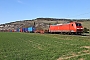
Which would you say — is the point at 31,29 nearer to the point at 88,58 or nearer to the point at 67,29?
the point at 67,29

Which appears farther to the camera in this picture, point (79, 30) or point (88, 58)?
point (79, 30)

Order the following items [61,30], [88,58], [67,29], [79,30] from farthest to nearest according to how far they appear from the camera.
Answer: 1. [61,30]
2. [67,29]
3. [79,30]
4. [88,58]

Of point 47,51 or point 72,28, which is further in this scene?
point 72,28

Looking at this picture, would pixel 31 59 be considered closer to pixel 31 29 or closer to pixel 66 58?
pixel 66 58

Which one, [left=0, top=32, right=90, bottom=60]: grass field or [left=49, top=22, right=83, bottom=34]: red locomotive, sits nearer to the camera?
[left=0, top=32, right=90, bottom=60]: grass field

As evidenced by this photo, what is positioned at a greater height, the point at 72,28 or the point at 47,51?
the point at 72,28

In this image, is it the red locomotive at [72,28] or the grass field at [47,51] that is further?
the red locomotive at [72,28]

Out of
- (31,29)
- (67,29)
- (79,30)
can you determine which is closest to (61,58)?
(79,30)

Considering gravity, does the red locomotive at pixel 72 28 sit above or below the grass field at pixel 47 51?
above

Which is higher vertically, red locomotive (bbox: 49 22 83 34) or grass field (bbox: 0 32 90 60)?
red locomotive (bbox: 49 22 83 34)

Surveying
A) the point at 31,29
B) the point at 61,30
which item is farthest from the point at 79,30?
the point at 31,29

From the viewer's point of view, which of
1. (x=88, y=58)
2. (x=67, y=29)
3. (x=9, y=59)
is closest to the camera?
(x=88, y=58)

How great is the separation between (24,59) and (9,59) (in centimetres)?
113

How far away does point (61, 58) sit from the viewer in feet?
53.4
